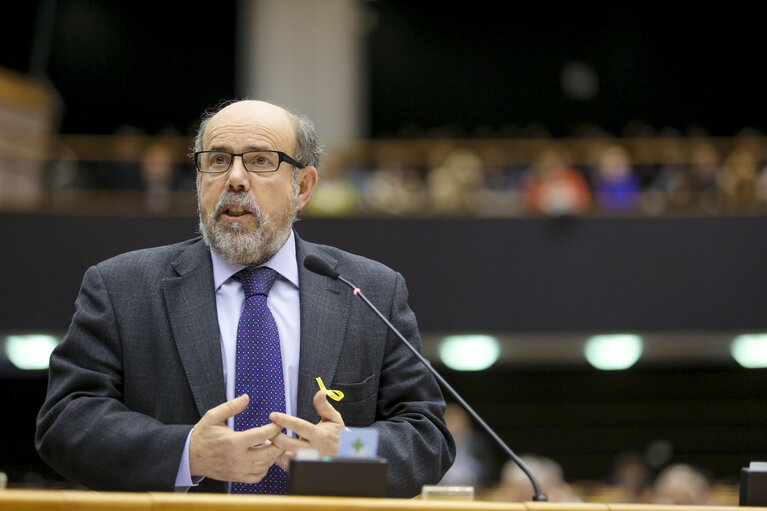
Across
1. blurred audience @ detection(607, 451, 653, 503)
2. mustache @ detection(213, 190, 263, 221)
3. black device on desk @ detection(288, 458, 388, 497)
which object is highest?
mustache @ detection(213, 190, 263, 221)

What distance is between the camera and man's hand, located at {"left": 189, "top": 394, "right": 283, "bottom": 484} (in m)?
2.13

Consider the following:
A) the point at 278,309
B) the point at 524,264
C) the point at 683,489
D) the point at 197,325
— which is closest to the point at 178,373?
the point at 197,325

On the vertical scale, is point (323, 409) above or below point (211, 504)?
above

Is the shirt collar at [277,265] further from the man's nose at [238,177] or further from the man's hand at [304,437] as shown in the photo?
the man's hand at [304,437]

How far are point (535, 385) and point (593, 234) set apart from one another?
295 cm

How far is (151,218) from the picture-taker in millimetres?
8273

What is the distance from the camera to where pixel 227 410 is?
2137mm

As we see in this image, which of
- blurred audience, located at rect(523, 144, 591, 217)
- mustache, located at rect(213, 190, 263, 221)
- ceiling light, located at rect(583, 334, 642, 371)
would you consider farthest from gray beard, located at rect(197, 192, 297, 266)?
ceiling light, located at rect(583, 334, 642, 371)

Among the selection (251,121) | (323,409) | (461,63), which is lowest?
(323,409)

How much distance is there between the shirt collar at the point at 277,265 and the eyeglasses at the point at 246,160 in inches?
8.4

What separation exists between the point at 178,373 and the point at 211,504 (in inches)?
29.3

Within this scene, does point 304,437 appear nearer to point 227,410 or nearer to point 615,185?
point 227,410

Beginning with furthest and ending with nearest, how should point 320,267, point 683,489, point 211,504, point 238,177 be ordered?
point 683,489 < point 238,177 < point 320,267 < point 211,504

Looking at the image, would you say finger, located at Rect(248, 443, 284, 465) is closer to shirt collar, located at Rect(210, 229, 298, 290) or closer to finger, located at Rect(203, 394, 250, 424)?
finger, located at Rect(203, 394, 250, 424)
